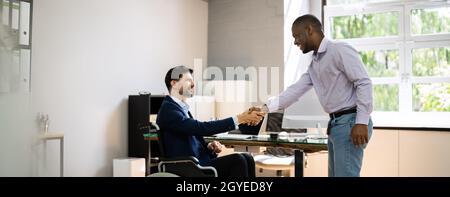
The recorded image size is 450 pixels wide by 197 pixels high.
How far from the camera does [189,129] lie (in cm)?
187

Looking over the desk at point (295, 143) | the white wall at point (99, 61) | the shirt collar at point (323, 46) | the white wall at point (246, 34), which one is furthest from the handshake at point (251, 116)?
the white wall at point (246, 34)

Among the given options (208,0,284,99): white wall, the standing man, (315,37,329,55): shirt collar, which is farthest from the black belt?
(208,0,284,99): white wall

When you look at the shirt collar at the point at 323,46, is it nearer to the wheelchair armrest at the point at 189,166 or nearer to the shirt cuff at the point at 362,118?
the shirt cuff at the point at 362,118

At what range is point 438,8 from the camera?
11.8ft

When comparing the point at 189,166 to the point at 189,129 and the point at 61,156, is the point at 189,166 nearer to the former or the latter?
the point at 189,129

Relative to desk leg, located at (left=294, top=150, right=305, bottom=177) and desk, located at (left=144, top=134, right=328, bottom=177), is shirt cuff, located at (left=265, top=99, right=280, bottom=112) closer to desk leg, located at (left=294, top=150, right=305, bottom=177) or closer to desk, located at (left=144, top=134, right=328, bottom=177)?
desk, located at (left=144, top=134, right=328, bottom=177)

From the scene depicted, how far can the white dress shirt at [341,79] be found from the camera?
5.37 feet

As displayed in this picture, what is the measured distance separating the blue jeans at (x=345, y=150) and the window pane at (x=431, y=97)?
2219 millimetres

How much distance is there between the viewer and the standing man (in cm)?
164

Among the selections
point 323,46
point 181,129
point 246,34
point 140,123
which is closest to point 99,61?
point 140,123

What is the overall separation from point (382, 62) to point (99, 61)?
2363mm

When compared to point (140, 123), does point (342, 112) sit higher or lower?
higher
